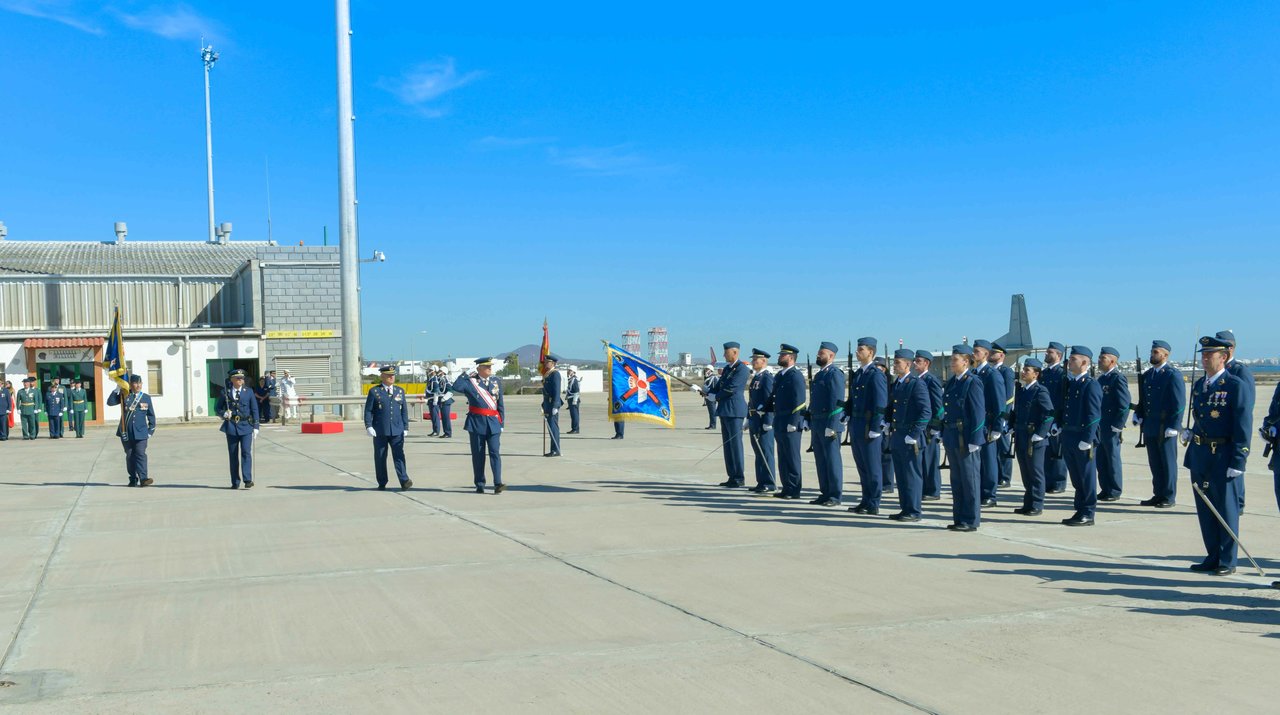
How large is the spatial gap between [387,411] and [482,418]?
134 cm

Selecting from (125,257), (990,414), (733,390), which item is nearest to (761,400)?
(733,390)

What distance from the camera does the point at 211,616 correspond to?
6.97m

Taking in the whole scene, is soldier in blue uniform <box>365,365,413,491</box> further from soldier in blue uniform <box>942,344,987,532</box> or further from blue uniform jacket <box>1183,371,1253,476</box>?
blue uniform jacket <box>1183,371,1253,476</box>

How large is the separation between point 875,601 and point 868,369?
15.1 ft

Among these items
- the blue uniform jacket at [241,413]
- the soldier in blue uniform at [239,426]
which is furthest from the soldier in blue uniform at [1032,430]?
the soldier in blue uniform at [239,426]

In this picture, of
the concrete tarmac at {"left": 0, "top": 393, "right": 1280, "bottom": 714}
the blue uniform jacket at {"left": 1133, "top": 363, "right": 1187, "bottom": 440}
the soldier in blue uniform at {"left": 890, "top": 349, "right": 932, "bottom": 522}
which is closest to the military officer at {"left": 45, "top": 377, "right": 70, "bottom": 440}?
the concrete tarmac at {"left": 0, "top": 393, "right": 1280, "bottom": 714}

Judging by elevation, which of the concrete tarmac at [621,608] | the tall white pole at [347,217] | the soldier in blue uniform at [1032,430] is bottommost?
the concrete tarmac at [621,608]

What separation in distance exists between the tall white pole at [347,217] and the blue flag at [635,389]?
50.4ft

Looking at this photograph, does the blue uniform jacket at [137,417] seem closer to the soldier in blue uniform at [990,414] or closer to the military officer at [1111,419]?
the soldier in blue uniform at [990,414]

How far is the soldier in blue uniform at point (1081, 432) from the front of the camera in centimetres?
1036

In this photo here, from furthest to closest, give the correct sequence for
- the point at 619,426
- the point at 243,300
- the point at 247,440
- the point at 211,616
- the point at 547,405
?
the point at 243,300 < the point at 619,426 < the point at 547,405 < the point at 247,440 < the point at 211,616

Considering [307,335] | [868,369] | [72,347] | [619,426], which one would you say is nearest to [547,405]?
[619,426]

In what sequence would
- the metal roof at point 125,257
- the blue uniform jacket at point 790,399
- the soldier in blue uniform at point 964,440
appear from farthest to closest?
the metal roof at point 125,257
the blue uniform jacket at point 790,399
the soldier in blue uniform at point 964,440

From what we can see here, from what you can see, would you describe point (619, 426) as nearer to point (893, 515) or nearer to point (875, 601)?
point (893, 515)
